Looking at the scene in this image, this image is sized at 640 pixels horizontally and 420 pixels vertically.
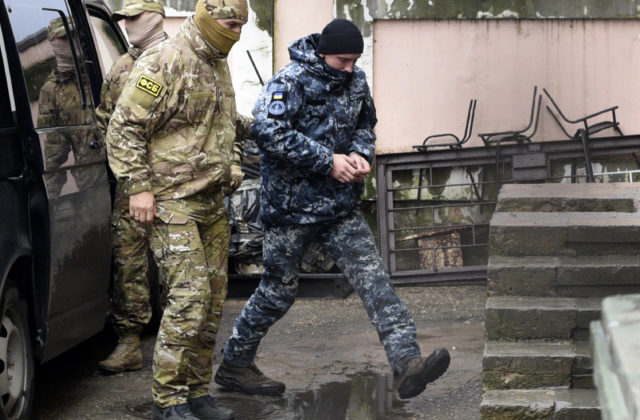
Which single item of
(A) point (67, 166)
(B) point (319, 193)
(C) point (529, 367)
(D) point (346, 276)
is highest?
(A) point (67, 166)

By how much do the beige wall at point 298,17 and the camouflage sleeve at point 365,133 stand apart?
3.73 m

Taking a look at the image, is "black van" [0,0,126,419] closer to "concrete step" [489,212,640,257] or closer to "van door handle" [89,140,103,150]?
"van door handle" [89,140,103,150]

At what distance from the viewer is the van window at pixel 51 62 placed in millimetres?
5410

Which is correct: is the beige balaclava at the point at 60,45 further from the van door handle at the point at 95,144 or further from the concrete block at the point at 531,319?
the concrete block at the point at 531,319

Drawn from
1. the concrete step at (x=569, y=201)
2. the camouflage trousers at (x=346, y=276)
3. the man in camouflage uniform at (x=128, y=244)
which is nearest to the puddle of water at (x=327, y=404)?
the camouflage trousers at (x=346, y=276)

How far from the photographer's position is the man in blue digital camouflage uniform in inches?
220

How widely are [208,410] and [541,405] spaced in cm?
163

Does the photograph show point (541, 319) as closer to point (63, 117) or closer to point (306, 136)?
point (306, 136)

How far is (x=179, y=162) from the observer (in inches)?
210

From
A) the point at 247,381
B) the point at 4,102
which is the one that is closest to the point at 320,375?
the point at 247,381

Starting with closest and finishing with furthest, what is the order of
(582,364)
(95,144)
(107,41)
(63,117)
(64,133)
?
(582,364) → (64,133) → (63,117) → (95,144) → (107,41)

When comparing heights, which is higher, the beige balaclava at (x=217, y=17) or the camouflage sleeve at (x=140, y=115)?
the beige balaclava at (x=217, y=17)

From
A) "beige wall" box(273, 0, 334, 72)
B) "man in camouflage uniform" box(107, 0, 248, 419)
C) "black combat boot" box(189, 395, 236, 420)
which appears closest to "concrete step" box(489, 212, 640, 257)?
"man in camouflage uniform" box(107, 0, 248, 419)

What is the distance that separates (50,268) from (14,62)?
36.2 inches
